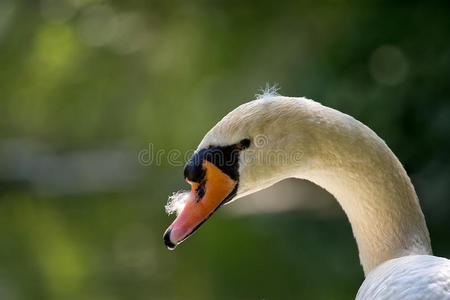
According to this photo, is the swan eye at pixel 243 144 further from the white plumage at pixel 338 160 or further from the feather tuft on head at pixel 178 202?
the feather tuft on head at pixel 178 202

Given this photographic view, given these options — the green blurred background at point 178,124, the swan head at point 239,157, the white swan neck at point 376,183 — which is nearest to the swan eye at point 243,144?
the swan head at point 239,157

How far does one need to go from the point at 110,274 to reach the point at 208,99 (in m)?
3.66

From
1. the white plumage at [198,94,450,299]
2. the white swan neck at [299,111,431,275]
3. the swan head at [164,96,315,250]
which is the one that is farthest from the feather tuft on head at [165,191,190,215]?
the white swan neck at [299,111,431,275]

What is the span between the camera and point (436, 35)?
5.28m

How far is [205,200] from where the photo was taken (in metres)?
2.15

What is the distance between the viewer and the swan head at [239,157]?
207 centimetres

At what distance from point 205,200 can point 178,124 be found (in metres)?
7.22

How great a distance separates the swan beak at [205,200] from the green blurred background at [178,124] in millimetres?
2908

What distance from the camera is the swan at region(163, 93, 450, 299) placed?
209 cm

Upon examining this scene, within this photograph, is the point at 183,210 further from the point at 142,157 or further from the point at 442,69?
the point at 142,157

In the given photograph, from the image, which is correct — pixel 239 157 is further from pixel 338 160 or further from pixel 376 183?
pixel 376 183

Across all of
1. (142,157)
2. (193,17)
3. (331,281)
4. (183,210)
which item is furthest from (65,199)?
(183,210)

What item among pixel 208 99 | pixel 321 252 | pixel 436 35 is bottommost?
pixel 321 252

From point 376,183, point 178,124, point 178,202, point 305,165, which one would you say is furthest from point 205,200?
point 178,124
